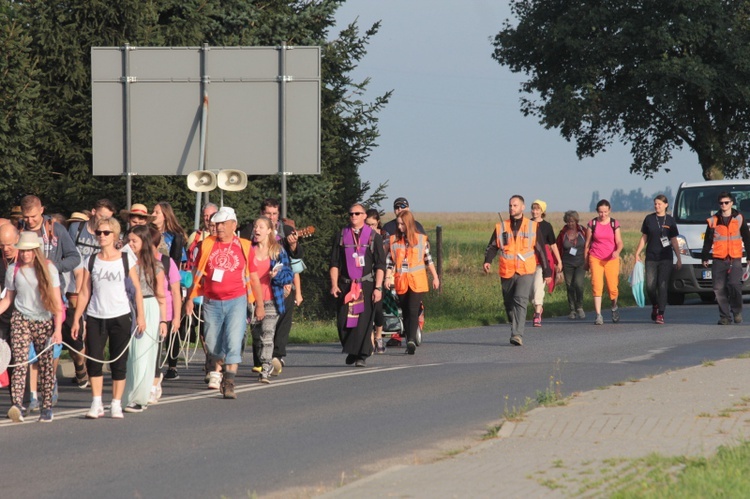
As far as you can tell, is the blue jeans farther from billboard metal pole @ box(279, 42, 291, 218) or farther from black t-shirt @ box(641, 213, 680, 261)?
black t-shirt @ box(641, 213, 680, 261)

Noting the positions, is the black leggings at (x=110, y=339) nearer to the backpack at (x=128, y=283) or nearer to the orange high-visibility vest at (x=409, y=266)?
the backpack at (x=128, y=283)

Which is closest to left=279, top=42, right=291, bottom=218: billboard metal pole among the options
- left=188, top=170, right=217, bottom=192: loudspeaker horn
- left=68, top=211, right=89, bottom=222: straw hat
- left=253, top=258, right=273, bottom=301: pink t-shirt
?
left=188, top=170, right=217, bottom=192: loudspeaker horn

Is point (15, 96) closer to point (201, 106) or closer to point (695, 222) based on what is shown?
point (201, 106)

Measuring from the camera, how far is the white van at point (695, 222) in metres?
25.7

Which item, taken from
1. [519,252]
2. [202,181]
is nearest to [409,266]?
[519,252]

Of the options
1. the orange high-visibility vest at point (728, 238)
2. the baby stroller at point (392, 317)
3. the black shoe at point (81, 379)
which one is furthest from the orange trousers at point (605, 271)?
the black shoe at point (81, 379)

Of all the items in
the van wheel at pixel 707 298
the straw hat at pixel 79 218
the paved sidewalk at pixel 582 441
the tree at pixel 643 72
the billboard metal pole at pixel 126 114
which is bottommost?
the van wheel at pixel 707 298

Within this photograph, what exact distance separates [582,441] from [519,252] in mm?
9044

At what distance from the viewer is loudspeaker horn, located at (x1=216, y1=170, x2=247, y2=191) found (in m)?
19.1

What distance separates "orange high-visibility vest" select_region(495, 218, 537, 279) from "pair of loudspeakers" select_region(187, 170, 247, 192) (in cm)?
367

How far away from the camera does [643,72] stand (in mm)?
44781

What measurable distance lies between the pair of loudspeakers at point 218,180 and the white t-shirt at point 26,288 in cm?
795

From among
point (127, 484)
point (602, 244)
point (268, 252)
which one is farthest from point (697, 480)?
point (602, 244)

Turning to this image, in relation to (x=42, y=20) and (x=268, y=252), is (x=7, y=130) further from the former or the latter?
(x=268, y=252)
